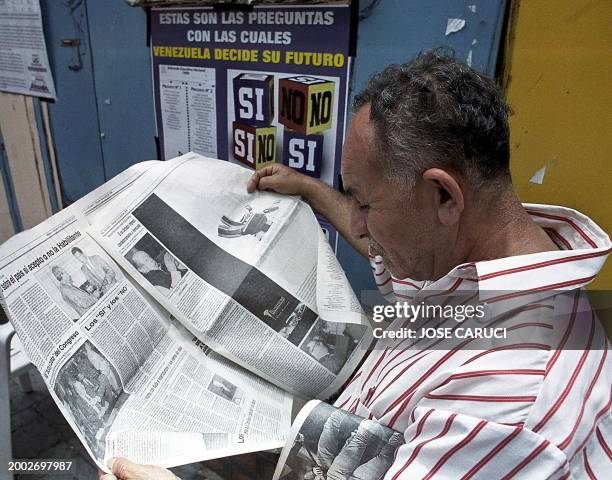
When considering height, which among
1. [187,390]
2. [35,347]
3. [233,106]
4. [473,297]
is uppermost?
[233,106]

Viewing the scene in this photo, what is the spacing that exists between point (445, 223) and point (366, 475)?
34cm

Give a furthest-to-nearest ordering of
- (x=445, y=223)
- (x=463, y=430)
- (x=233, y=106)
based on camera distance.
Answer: (x=233, y=106) < (x=445, y=223) < (x=463, y=430)

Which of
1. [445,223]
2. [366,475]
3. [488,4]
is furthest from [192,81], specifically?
[366,475]

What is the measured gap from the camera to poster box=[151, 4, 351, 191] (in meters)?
1.01

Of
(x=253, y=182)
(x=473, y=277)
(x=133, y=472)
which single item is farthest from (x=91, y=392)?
(x=473, y=277)

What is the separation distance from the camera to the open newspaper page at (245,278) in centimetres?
80

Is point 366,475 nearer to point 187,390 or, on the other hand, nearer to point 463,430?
point 463,430

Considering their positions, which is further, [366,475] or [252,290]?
[252,290]

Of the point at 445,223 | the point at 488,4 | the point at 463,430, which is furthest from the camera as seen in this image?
the point at 488,4

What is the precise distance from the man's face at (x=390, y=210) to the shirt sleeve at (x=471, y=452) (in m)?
0.21

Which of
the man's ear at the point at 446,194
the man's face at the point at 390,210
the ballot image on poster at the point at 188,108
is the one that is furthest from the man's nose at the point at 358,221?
the ballot image on poster at the point at 188,108

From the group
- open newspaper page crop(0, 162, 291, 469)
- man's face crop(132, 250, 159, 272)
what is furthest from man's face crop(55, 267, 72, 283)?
man's face crop(132, 250, 159, 272)

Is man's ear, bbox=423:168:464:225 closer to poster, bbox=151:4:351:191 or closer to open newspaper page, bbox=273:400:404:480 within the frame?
open newspaper page, bbox=273:400:404:480

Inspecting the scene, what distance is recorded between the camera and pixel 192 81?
4.14ft
